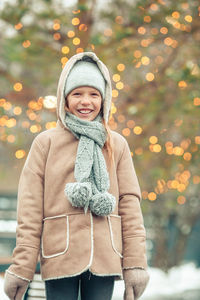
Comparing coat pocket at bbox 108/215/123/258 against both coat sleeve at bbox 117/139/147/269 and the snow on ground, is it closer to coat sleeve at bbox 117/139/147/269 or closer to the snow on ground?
coat sleeve at bbox 117/139/147/269

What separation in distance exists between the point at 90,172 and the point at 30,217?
1.06 feet

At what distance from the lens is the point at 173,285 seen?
235 inches

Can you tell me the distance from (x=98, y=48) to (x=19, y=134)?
1225 millimetres

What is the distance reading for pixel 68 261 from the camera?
6.44 ft

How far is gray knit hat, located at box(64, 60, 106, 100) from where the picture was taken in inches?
84.8

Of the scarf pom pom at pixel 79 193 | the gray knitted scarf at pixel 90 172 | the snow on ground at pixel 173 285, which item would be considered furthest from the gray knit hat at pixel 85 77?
the snow on ground at pixel 173 285

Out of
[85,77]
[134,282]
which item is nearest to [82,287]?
[134,282]

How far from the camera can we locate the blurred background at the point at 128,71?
4.69 metres


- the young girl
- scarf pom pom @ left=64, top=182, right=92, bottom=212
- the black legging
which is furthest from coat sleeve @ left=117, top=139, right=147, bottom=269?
scarf pom pom @ left=64, top=182, right=92, bottom=212

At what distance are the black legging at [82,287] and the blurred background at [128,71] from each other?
2.46 metres

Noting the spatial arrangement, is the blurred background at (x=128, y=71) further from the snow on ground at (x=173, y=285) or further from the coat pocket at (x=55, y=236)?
the coat pocket at (x=55, y=236)

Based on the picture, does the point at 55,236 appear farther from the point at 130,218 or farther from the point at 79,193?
the point at 130,218

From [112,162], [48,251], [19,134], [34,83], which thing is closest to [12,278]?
[48,251]

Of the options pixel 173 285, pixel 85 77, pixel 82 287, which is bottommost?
pixel 173 285
